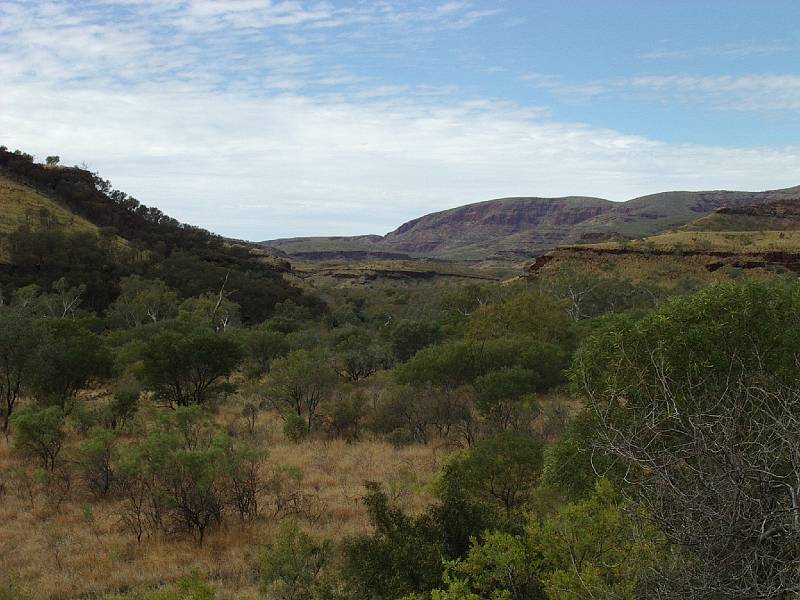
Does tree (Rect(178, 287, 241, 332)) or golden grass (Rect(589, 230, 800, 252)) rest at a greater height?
golden grass (Rect(589, 230, 800, 252))

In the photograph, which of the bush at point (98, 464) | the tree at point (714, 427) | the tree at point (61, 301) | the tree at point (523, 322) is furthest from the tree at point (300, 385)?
the tree at point (61, 301)

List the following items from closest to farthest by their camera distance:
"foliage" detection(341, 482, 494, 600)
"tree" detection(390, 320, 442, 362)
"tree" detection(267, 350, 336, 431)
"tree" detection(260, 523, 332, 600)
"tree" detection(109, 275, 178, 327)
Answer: "foliage" detection(341, 482, 494, 600) → "tree" detection(260, 523, 332, 600) → "tree" detection(267, 350, 336, 431) → "tree" detection(390, 320, 442, 362) → "tree" detection(109, 275, 178, 327)

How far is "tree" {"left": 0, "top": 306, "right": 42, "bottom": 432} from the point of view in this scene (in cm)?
2033

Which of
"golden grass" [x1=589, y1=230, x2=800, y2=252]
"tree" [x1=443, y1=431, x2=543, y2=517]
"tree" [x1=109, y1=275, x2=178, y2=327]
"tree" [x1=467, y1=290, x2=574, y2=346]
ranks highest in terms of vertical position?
"golden grass" [x1=589, y1=230, x2=800, y2=252]

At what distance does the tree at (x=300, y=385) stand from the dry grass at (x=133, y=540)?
5.05 metres

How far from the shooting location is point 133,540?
12.0 meters

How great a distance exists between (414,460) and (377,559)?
10.4 meters

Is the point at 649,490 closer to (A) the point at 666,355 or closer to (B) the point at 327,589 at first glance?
(B) the point at 327,589

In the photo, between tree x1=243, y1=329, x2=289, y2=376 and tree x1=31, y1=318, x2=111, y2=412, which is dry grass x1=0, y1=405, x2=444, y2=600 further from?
tree x1=243, y1=329, x2=289, y2=376

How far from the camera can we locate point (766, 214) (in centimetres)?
12319

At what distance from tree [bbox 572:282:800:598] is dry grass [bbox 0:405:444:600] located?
18.2 feet

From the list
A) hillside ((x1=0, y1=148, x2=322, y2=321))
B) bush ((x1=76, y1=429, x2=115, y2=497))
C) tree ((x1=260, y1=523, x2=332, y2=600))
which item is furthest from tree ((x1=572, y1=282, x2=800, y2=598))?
hillside ((x1=0, y1=148, x2=322, y2=321))

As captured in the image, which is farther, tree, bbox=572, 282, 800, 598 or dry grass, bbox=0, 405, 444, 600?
dry grass, bbox=0, 405, 444, 600

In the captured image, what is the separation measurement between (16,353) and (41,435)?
6.37 metres
